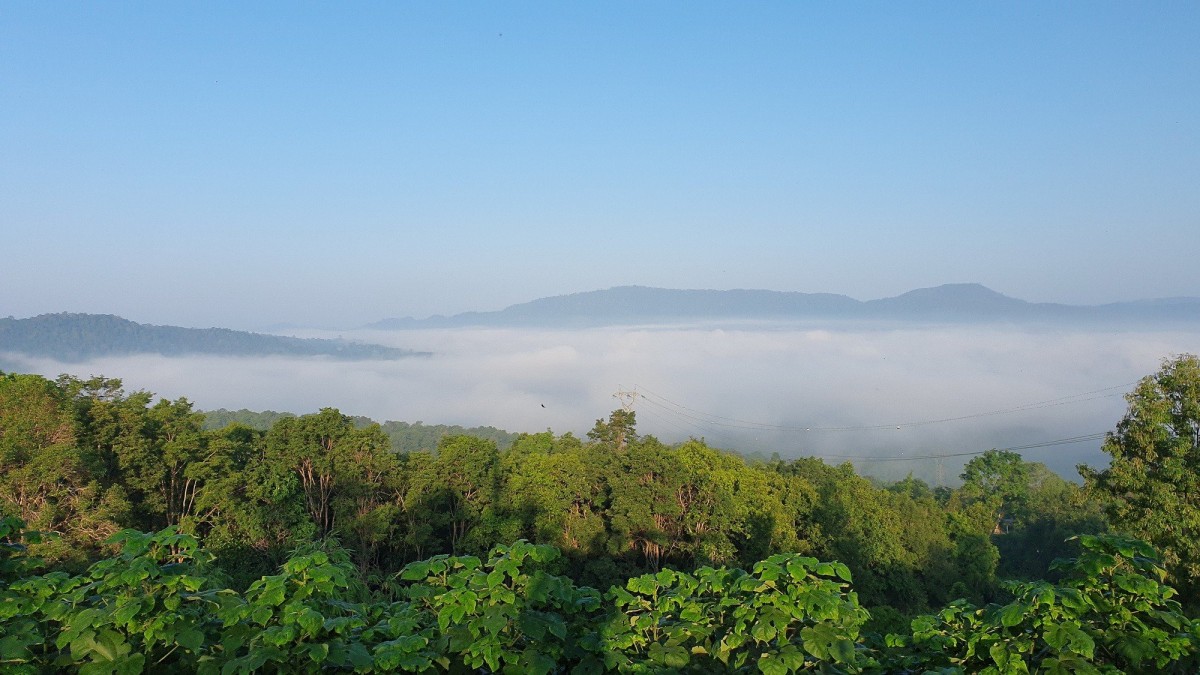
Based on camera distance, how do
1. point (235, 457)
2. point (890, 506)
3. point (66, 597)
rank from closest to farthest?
1. point (66, 597)
2. point (235, 457)
3. point (890, 506)

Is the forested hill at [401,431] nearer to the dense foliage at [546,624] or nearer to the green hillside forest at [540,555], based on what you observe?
the green hillside forest at [540,555]

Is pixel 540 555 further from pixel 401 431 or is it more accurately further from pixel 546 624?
pixel 401 431

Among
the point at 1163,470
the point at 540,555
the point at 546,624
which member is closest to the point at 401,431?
the point at 1163,470

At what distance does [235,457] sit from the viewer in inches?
1196

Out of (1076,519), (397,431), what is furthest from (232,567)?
(397,431)

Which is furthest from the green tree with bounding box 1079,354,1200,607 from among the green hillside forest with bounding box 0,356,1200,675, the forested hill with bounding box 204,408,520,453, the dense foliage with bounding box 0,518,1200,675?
the forested hill with bounding box 204,408,520,453

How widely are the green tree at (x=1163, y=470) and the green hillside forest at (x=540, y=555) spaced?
2.4 inches

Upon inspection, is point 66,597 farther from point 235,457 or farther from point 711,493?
point 711,493

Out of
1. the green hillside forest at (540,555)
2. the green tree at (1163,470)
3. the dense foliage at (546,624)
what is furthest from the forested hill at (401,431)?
the dense foliage at (546,624)

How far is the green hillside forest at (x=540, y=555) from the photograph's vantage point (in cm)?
461

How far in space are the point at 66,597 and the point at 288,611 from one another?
1.60m

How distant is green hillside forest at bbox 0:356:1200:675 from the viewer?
15.1 feet

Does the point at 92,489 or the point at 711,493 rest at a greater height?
the point at 92,489

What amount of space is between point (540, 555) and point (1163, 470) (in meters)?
20.5
